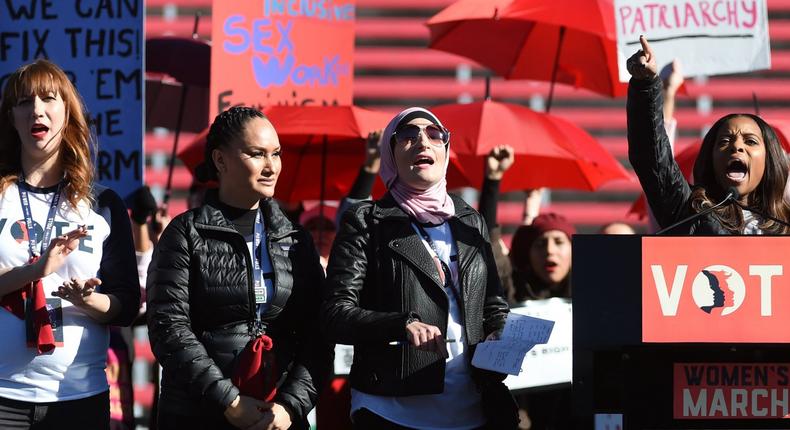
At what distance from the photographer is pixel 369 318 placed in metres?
3.82

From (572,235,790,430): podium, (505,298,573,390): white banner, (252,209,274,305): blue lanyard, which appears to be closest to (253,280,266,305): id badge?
(252,209,274,305): blue lanyard

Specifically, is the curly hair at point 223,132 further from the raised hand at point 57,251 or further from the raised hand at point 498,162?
the raised hand at point 498,162

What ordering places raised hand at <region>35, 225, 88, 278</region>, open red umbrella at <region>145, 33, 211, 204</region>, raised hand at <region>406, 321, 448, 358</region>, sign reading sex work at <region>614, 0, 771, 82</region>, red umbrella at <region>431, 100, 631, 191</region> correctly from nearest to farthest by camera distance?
raised hand at <region>406, 321, 448, 358</region> → raised hand at <region>35, 225, 88, 278</region> → sign reading sex work at <region>614, 0, 771, 82</region> → red umbrella at <region>431, 100, 631, 191</region> → open red umbrella at <region>145, 33, 211, 204</region>

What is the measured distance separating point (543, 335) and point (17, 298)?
5.41 feet

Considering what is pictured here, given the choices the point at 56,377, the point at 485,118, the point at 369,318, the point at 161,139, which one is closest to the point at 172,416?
the point at 56,377

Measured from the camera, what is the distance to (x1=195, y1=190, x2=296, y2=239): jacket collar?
4.02m

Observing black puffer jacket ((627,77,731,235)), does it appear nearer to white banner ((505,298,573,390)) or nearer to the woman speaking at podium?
the woman speaking at podium

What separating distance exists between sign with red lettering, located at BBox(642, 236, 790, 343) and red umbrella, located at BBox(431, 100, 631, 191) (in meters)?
3.12

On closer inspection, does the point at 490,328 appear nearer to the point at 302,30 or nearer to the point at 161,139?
the point at 302,30

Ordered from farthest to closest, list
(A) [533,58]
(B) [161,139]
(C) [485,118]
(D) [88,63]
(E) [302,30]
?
(B) [161,139], (A) [533,58], (C) [485,118], (E) [302,30], (D) [88,63]

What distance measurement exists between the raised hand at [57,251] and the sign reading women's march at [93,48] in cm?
151

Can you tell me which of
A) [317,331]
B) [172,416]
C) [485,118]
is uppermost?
[485,118]

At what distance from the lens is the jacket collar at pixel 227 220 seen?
13.2ft

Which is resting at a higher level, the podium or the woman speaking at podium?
the woman speaking at podium
